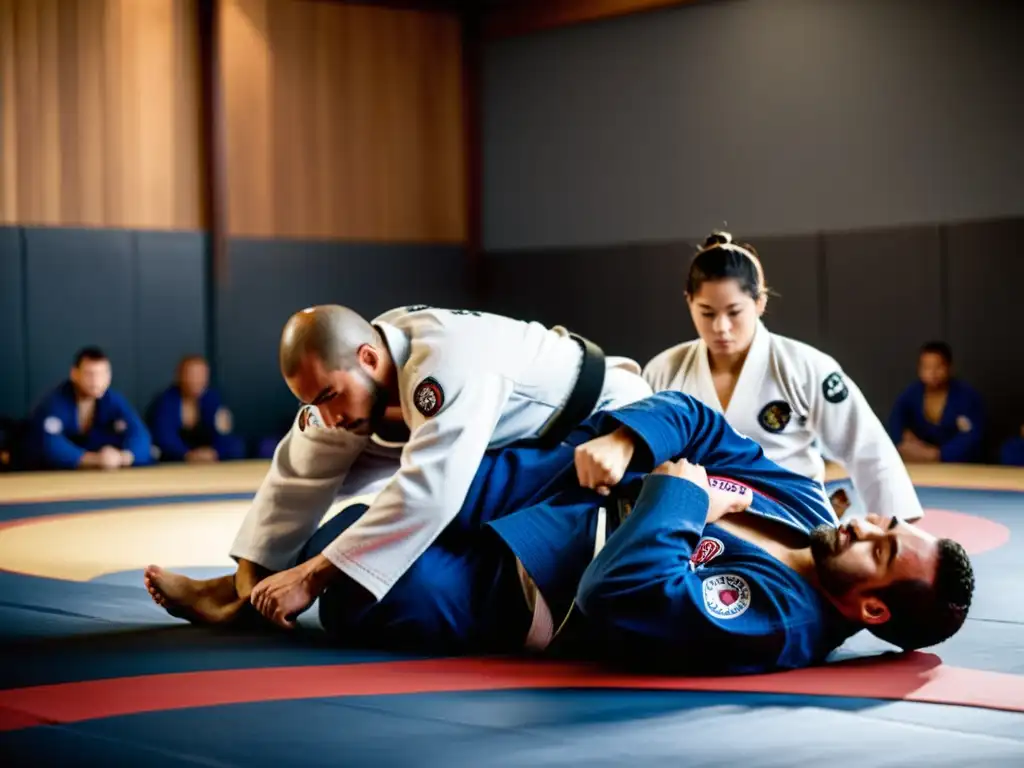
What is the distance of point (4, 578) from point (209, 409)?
7040mm

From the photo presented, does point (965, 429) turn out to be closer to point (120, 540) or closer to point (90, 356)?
point (90, 356)

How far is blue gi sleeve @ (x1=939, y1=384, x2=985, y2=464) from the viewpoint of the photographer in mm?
10578

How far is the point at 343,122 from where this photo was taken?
1353cm

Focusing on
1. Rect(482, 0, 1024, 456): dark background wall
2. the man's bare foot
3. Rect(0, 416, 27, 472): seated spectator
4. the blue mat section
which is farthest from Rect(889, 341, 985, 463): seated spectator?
the blue mat section

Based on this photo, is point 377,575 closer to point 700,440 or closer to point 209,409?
point 700,440

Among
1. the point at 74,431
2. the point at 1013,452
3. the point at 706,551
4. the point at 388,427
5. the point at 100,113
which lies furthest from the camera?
the point at 100,113

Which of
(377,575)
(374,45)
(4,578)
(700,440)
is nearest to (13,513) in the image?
(4,578)

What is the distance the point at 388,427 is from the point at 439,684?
3.02 ft

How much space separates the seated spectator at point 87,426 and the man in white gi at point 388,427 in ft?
22.7

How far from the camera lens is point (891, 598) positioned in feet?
10.8

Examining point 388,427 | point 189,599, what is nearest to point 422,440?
point 388,427

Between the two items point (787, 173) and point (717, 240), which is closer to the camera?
point (717, 240)

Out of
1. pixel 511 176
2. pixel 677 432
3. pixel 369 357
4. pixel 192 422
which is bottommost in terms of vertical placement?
pixel 192 422

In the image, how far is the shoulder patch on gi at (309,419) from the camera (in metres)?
4.12
